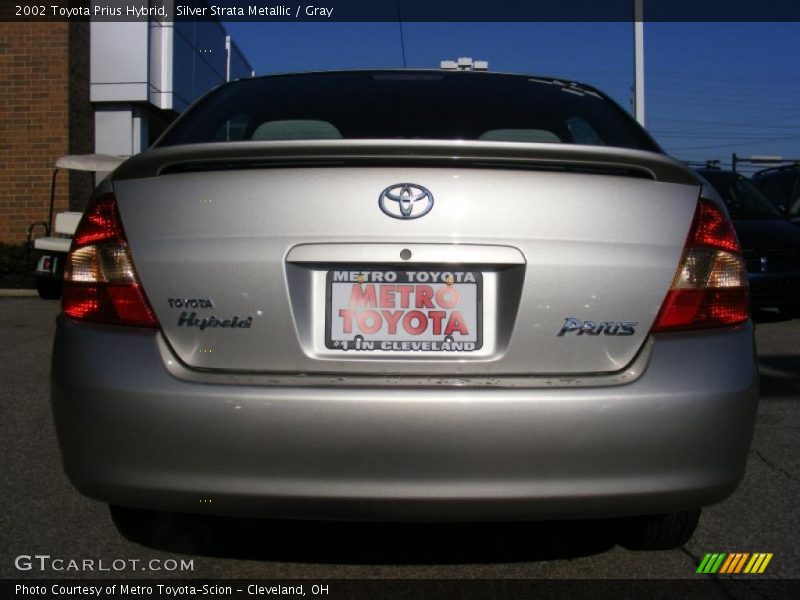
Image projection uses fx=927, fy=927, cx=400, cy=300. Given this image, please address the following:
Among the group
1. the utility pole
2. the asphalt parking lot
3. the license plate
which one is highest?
the utility pole

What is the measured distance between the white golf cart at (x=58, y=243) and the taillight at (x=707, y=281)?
7.78 meters

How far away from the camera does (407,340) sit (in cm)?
230

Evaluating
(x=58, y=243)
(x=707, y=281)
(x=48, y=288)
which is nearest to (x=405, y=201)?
(x=707, y=281)

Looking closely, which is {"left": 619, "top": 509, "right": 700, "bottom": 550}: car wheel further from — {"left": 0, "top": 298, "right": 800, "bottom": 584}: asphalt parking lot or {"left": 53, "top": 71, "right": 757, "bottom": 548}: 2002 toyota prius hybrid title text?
{"left": 53, "top": 71, "right": 757, "bottom": 548}: 2002 toyota prius hybrid title text

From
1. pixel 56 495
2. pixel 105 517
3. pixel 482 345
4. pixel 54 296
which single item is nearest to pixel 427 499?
pixel 482 345

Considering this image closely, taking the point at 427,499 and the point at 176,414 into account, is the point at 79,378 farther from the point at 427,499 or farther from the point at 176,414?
the point at 427,499

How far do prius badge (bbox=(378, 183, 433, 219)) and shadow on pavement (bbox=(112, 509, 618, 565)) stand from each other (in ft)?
3.78

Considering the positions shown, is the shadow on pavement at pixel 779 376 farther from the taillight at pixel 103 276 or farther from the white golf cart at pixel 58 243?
the white golf cart at pixel 58 243

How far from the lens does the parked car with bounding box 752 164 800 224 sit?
11961 millimetres

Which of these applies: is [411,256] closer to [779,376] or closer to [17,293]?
[779,376]

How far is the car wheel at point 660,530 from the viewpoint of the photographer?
9.08ft

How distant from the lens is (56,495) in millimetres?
3512

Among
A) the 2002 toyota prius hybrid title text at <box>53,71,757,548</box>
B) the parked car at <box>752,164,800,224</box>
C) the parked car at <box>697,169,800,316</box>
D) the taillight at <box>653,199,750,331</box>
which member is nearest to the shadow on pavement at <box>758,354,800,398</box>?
the parked car at <box>697,169,800,316</box>

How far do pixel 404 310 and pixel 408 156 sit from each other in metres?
0.39
